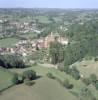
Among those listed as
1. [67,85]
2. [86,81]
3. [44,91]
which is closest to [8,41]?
[86,81]

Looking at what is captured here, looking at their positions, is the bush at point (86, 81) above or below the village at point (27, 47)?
above

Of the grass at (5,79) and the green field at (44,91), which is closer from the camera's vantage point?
the green field at (44,91)

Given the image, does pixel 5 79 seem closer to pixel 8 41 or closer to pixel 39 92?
pixel 39 92

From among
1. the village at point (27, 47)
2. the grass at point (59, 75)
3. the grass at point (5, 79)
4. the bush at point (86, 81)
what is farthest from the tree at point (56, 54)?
the bush at point (86, 81)

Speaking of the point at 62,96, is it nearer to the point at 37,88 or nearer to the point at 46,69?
the point at 37,88

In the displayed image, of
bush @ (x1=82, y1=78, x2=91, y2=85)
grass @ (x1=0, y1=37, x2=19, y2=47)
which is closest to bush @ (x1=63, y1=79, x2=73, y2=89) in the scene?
bush @ (x1=82, y1=78, x2=91, y2=85)

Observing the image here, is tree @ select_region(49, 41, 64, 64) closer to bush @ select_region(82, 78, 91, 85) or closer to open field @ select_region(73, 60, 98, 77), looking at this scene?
open field @ select_region(73, 60, 98, 77)

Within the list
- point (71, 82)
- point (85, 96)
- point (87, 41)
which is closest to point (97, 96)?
point (85, 96)

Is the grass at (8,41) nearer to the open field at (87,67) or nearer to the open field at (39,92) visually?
the open field at (87,67)

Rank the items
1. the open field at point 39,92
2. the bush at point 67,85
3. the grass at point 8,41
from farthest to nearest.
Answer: the grass at point 8,41 < the bush at point 67,85 < the open field at point 39,92
